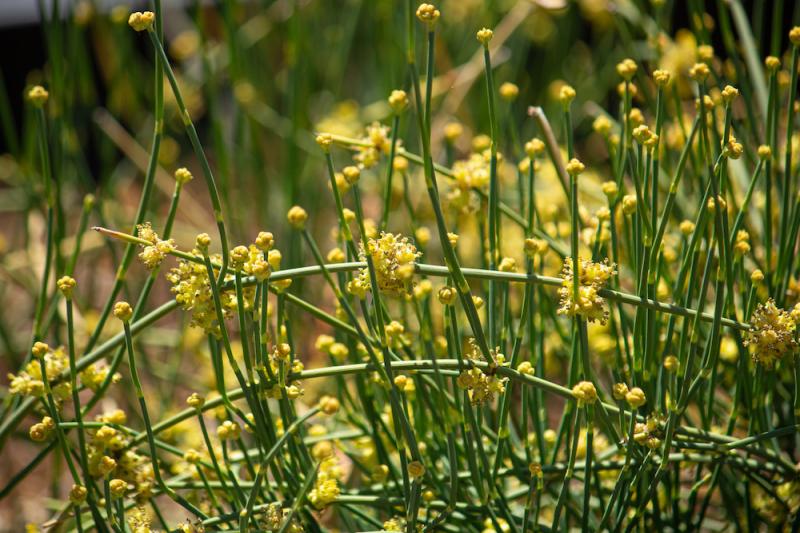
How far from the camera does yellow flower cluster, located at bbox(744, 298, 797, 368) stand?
45 cm

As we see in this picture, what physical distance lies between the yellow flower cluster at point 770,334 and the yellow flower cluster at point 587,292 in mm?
88

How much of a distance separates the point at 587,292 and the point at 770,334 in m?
0.11

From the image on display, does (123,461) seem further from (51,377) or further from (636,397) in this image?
(636,397)

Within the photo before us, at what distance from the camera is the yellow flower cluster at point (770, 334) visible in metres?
0.45

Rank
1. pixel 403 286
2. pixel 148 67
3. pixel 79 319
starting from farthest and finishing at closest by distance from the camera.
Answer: pixel 148 67 < pixel 79 319 < pixel 403 286

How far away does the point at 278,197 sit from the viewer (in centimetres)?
130

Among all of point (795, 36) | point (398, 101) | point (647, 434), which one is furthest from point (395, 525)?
point (795, 36)

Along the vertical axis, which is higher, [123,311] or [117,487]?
[123,311]

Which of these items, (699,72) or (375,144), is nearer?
(699,72)

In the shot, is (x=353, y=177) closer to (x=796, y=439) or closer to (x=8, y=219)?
(x=796, y=439)

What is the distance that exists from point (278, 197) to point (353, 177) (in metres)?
0.87

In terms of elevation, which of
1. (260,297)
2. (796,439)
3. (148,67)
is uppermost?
(148,67)

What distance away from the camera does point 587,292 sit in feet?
1.42

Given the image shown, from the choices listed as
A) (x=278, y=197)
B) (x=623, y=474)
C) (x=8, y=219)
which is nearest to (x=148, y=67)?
(x=8, y=219)
